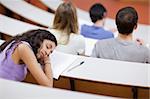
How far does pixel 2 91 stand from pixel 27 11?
2.15 metres

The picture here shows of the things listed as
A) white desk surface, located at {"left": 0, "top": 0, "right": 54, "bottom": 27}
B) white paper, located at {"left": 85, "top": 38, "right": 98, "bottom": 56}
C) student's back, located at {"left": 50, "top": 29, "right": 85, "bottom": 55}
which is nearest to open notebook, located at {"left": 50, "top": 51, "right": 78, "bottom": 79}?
student's back, located at {"left": 50, "top": 29, "right": 85, "bottom": 55}

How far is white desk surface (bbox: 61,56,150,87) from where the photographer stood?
5.67 feet

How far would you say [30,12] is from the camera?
11.7ft

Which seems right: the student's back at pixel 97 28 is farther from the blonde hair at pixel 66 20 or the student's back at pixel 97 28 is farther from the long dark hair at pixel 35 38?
the long dark hair at pixel 35 38

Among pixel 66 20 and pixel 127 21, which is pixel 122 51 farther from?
pixel 66 20

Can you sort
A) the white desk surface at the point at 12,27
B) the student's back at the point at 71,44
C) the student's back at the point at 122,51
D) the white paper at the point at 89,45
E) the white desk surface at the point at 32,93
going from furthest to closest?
1. the white desk surface at the point at 12,27
2. the white paper at the point at 89,45
3. the student's back at the point at 71,44
4. the student's back at the point at 122,51
5. the white desk surface at the point at 32,93

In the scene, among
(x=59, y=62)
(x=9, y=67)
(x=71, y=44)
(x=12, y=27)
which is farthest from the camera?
(x=12, y=27)

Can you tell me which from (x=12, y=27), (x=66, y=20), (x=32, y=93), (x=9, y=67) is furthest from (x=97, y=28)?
(x=32, y=93)

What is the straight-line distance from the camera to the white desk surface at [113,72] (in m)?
1.73

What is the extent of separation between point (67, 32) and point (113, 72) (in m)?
0.69

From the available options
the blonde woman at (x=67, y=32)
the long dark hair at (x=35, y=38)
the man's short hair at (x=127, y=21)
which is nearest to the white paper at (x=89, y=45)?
the blonde woman at (x=67, y=32)

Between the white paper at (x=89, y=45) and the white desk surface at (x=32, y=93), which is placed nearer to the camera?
the white desk surface at (x=32, y=93)

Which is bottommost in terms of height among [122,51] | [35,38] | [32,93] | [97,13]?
[32,93]

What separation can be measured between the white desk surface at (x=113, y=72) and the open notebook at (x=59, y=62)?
1.3 inches
